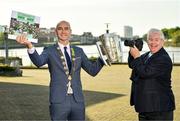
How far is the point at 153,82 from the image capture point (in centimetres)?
542

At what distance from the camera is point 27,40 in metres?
5.44

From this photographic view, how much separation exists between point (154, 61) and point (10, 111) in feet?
22.6

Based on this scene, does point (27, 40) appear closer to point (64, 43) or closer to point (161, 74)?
point (64, 43)

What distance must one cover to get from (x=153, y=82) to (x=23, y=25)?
158 cm

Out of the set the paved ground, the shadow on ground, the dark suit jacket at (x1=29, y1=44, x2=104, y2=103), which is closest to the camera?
the dark suit jacket at (x1=29, y1=44, x2=104, y2=103)

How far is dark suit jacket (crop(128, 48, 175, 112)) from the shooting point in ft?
17.6

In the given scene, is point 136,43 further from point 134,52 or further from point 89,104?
point 89,104

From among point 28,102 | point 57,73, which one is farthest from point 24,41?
point 28,102

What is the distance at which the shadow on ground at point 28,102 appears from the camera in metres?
11.0

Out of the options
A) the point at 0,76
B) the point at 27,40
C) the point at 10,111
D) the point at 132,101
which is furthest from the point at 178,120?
the point at 0,76

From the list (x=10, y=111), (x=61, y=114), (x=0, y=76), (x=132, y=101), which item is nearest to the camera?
(x=61, y=114)

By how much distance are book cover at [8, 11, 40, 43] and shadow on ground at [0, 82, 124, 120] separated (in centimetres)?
506

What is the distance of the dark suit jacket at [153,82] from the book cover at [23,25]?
3.78ft

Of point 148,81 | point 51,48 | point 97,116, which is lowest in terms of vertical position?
point 97,116
